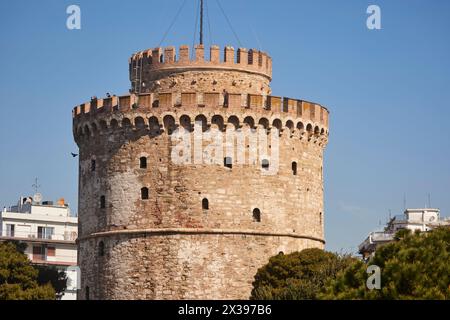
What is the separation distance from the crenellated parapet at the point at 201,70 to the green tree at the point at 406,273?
1355 centimetres

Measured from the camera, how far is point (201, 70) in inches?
1866

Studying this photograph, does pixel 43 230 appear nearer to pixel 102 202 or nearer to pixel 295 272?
Result: pixel 102 202

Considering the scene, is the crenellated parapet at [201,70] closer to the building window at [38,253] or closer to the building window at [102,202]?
the building window at [102,202]

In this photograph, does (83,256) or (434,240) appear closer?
(434,240)

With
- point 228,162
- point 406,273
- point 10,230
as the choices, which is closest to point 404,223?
point 10,230

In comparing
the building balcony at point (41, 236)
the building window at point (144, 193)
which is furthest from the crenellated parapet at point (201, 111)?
the building balcony at point (41, 236)

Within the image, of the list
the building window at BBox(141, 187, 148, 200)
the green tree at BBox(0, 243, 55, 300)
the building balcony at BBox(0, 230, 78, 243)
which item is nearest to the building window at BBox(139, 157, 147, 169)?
the building window at BBox(141, 187, 148, 200)

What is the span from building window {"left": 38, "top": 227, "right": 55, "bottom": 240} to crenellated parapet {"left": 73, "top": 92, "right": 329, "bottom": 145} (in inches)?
1057

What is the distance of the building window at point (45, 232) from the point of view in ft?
240

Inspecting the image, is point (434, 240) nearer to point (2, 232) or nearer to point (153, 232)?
point (153, 232)

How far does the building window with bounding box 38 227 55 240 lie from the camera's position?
240 ft
